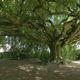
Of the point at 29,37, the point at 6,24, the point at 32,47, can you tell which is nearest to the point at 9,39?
the point at 32,47

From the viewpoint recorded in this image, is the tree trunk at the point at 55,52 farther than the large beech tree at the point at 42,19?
Yes

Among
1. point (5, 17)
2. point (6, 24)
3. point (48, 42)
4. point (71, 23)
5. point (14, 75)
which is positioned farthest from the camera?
point (48, 42)

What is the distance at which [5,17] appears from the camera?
9.63m

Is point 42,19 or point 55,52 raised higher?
point 42,19

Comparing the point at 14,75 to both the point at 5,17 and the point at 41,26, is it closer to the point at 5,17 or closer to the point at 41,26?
the point at 5,17

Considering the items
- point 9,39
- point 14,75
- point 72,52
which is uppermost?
point 9,39

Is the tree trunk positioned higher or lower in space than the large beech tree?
lower

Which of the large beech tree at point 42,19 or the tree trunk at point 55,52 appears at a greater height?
the large beech tree at point 42,19

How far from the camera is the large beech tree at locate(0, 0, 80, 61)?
919 centimetres

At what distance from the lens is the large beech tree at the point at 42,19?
9188mm

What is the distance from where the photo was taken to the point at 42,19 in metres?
10.9

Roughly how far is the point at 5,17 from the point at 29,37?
3.53 meters

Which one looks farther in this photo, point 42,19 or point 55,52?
point 55,52

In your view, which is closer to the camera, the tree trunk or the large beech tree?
the large beech tree
